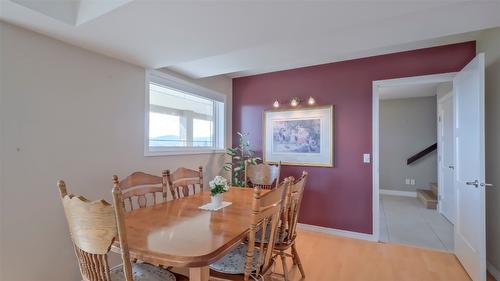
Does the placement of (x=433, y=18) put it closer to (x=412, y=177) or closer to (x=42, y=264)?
(x=42, y=264)

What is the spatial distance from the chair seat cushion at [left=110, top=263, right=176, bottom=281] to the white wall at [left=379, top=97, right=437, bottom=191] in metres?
5.95

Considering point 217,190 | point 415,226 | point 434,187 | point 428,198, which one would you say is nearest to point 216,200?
point 217,190

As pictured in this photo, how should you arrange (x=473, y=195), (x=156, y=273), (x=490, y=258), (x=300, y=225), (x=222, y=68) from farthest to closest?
(x=300, y=225) < (x=222, y=68) < (x=490, y=258) < (x=473, y=195) < (x=156, y=273)

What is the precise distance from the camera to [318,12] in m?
1.56

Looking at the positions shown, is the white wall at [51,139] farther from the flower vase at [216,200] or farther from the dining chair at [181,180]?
the flower vase at [216,200]

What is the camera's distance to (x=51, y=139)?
6.25 ft

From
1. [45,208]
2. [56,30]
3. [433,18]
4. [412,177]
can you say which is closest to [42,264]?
[45,208]

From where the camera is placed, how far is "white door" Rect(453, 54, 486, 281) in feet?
6.67

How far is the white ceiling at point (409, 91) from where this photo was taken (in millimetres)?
4680

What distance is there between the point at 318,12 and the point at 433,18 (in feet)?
3.25

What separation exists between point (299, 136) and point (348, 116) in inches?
29.6

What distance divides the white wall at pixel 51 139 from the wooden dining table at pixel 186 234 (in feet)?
2.42

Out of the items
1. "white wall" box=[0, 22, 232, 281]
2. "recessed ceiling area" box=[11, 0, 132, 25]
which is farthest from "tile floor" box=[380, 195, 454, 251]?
"recessed ceiling area" box=[11, 0, 132, 25]

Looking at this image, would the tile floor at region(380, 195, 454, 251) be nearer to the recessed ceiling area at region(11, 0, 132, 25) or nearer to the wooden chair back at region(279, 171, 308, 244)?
the wooden chair back at region(279, 171, 308, 244)
